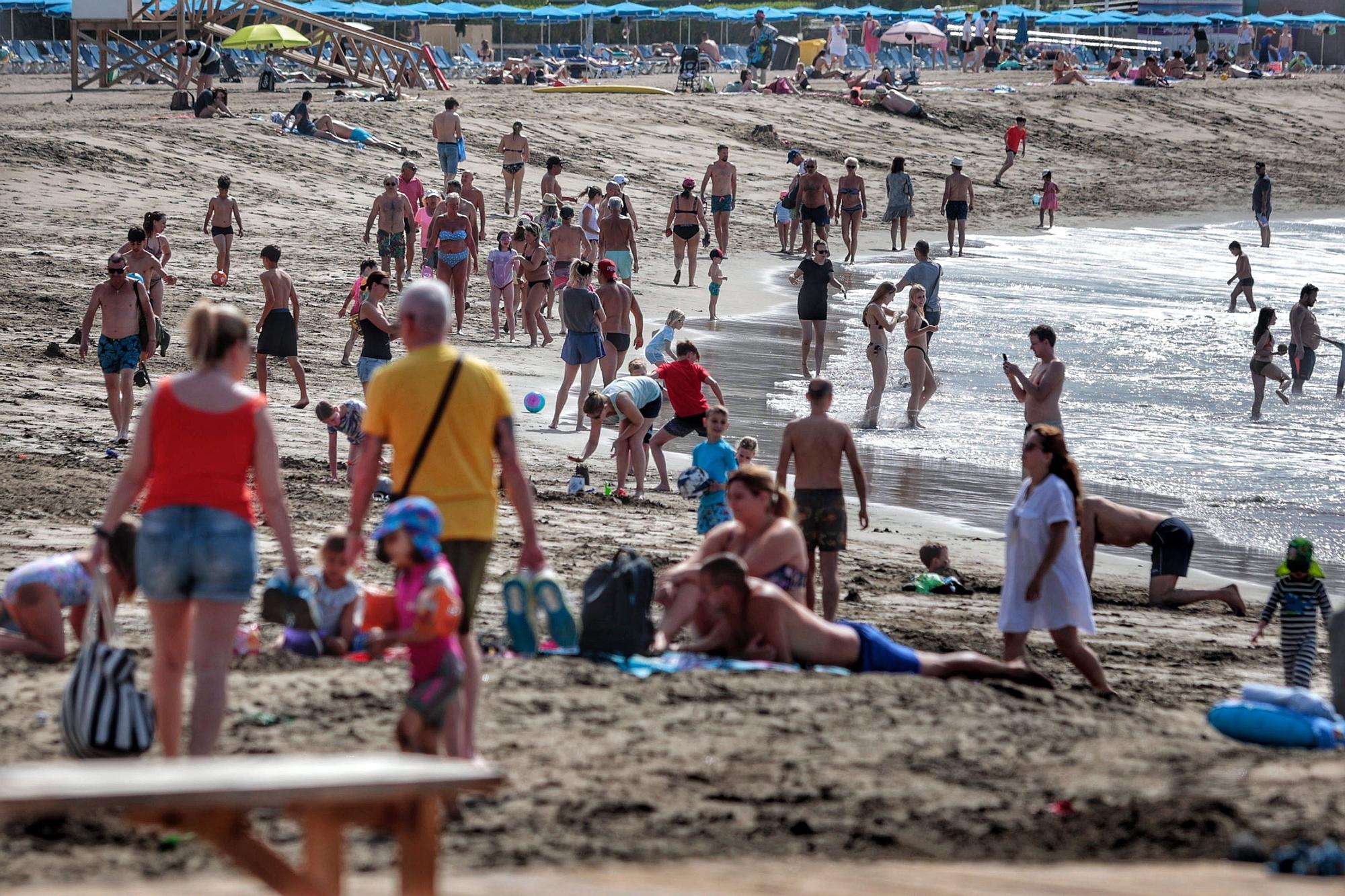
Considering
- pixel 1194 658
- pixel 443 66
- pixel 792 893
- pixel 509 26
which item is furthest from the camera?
pixel 509 26

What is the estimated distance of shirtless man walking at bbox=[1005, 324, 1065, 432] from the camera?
10.2 metres

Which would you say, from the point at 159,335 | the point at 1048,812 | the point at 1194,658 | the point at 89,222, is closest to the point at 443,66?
the point at 89,222

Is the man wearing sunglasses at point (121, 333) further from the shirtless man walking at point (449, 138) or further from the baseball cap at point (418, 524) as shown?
the shirtless man walking at point (449, 138)

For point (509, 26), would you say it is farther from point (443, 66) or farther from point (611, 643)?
point (611, 643)

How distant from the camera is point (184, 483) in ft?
15.9

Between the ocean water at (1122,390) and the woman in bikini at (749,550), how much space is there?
4.82 m

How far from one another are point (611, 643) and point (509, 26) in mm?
45743

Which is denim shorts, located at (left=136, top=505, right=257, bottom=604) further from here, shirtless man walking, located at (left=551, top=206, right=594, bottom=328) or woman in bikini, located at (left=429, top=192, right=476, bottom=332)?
shirtless man walking, located at (left=551, top=206, right=594, bottom=328)

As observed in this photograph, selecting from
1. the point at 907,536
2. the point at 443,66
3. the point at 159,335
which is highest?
the point at 443,66

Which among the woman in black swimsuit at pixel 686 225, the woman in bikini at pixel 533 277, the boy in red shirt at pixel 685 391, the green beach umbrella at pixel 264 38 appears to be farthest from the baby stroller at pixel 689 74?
the boy in red shirt at pixel 685 391

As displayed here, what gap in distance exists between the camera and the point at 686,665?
21.8 ft

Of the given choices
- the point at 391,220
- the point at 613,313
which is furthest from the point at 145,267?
the point at 391,220

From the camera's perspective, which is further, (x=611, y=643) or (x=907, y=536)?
(x=907, y=536)

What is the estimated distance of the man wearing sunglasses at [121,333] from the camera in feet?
38.1
